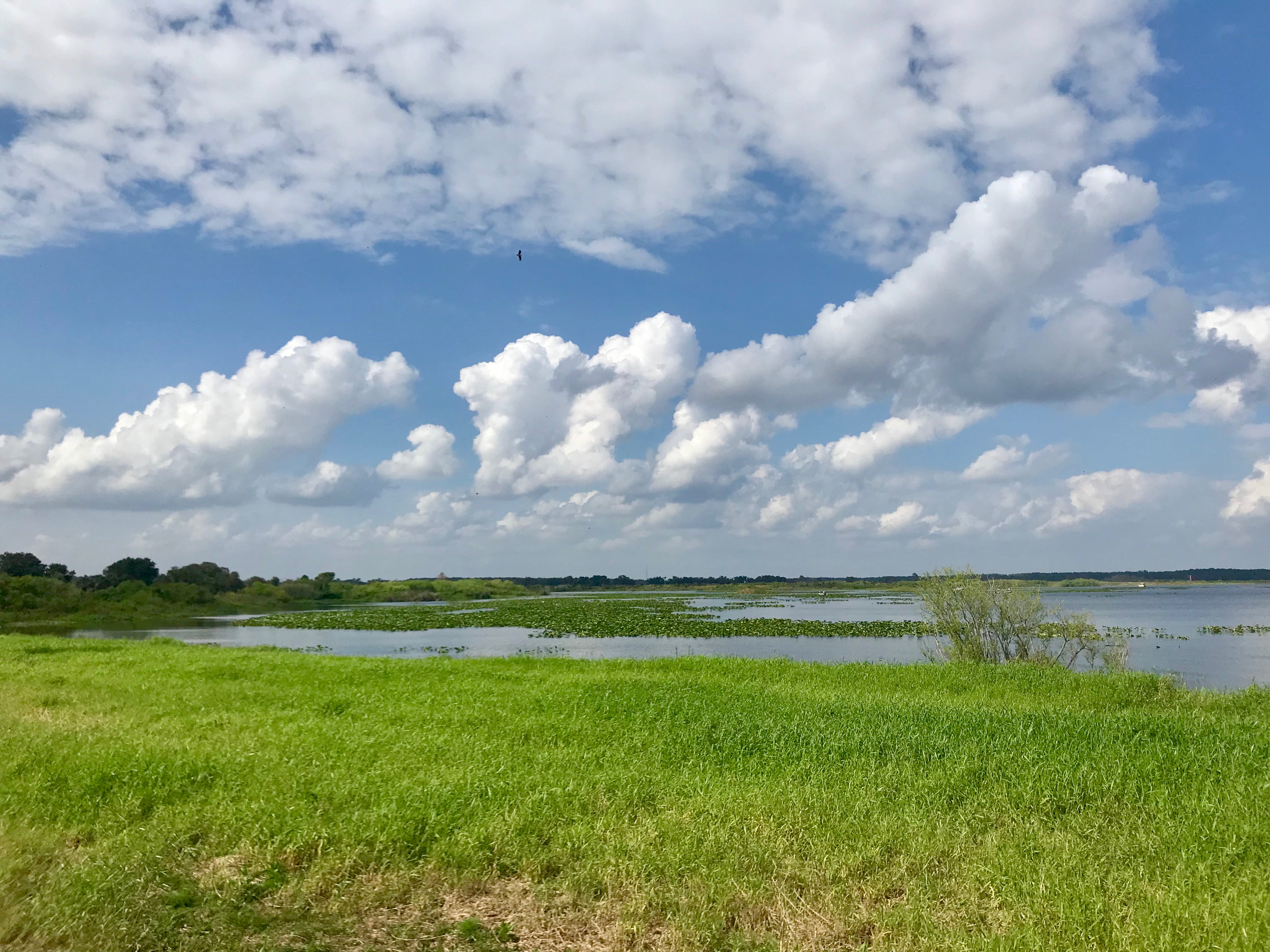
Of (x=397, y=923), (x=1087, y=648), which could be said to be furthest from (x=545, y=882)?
(x=1087, y=648)

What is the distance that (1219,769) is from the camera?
1025 cm

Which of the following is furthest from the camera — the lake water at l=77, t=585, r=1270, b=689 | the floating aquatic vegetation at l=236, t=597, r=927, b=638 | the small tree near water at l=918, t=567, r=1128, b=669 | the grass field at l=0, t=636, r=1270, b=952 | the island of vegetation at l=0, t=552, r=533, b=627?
the island of vegetation at l=0, t=552, r=533, b=627

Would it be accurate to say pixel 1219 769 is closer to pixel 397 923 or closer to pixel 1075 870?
pixel 1075 870

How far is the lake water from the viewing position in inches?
1312

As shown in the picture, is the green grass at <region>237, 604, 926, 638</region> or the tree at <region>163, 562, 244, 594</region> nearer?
the green grass at <region>237, 604, 926, 638</region>

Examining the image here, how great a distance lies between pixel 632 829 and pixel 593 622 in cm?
5053

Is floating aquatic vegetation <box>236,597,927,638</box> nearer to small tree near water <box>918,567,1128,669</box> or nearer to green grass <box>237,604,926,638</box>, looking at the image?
green grass <box>237,604,926,638</box>

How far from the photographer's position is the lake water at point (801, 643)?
33312mm

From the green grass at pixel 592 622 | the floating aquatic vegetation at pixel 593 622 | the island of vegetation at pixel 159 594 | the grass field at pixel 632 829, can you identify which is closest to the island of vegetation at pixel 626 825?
the grass field at pixel 632 829

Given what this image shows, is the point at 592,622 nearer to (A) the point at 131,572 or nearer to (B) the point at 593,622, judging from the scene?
(B) the point at 593,622

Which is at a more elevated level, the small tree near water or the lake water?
the small tree near water

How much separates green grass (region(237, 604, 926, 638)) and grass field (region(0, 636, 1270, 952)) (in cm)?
2430

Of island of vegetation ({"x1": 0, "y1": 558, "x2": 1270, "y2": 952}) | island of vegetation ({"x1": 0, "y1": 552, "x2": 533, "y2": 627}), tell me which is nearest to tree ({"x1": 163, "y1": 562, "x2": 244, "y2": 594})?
island of vegetation ({"x1": 0, "y1": 552, "x2": 533, "y2": 627})

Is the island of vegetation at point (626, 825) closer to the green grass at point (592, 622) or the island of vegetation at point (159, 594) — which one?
the green grass at point (592, 622)
